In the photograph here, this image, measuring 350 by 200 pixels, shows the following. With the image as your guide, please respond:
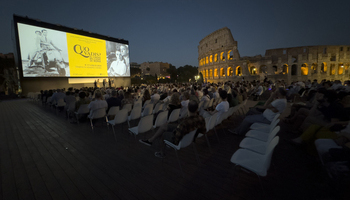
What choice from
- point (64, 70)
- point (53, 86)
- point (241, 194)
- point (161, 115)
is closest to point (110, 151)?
point (161, 115)

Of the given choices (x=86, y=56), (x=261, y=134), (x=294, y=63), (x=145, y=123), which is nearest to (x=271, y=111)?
(x=261, y=134)

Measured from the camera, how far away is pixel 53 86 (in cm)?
1941

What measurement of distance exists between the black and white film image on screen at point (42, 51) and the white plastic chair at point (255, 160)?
2083cm

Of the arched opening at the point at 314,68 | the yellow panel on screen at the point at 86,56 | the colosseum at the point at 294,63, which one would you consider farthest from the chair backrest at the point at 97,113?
the arched opening at the point at 314,68

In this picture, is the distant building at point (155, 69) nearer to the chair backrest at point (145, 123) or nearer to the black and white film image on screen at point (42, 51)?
the black and white film image on screen at point (42, 51)

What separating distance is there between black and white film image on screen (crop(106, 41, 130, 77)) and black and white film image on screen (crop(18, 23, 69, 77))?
557 centimetres

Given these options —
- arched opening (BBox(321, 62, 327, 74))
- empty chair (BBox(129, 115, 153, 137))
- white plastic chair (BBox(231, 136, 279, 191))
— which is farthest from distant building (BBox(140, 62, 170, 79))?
white plastic chair (BBox(231, 136, 279, 191))

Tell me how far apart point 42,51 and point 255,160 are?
2121 centimetres

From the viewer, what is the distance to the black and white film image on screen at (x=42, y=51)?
1465cm

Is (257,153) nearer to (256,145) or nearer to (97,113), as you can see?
(256,145)

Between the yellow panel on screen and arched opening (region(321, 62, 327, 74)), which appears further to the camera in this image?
arched opening (region(321, 62, 327, 74))

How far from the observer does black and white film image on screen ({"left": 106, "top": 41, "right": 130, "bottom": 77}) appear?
72.0 feet

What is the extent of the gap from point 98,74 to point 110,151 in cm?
1942

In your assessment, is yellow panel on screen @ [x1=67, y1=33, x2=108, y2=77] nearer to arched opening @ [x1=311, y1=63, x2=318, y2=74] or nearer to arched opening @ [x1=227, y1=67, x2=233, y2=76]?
arched opening @ [x1=227, y1=67, x2=233, y2=76]
